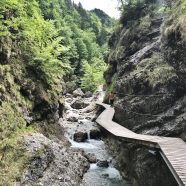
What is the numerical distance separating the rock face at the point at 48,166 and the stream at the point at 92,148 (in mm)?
1093

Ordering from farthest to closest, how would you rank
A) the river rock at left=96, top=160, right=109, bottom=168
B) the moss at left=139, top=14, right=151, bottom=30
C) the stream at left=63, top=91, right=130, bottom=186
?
the moss at left=139, top=14, right=151, bottom=30
the river rock at left=96, top=160, right=109, bottom=168
the stream at left=63, top=91, right=130, bottom=186

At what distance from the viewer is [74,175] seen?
16.7 m

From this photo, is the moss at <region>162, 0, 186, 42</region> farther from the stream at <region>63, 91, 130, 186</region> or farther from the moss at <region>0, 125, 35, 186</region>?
the moss at <region>0, 125, 35, 186</region>

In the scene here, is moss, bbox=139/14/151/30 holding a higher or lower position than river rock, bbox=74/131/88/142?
higher

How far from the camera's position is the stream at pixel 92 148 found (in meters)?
18.2

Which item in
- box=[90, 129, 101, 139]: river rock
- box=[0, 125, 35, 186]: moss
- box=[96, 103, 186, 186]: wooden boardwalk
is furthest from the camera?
box=[90, 129, 101, 139]: river rock

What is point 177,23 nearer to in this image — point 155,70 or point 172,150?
point 155,70

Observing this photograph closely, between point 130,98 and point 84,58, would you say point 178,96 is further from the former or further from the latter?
point 84,58

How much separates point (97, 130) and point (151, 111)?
33.5 feet

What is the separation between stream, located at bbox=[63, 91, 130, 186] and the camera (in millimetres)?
18219

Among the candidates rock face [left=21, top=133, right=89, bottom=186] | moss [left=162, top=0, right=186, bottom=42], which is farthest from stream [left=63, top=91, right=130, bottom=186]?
moss [left=162, top=0, right=186, bottom=42]

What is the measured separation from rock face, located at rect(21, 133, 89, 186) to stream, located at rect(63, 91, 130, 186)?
1.09 meters

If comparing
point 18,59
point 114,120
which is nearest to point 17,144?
point 18,59

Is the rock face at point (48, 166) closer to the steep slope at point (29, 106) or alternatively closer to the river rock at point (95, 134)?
the steep slope at point (29, 106)
